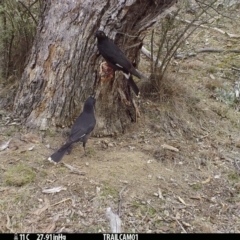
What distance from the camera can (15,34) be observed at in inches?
228

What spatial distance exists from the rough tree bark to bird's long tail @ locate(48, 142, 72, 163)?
59 cm

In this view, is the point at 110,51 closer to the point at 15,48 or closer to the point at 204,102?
the point at 15,48

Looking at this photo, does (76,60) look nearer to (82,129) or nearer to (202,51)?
(82,129)

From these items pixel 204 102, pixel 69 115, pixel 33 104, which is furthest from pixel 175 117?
pixel 33 104

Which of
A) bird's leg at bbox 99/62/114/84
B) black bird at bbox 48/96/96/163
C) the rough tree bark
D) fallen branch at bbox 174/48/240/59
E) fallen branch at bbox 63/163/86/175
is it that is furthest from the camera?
fallen branch at bbox 174/48/240/59

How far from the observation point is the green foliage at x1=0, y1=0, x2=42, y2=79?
5637 millimetres

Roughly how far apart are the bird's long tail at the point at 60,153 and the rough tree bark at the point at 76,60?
591 millimetres

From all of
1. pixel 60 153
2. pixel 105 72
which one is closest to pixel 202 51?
pixel 105 72

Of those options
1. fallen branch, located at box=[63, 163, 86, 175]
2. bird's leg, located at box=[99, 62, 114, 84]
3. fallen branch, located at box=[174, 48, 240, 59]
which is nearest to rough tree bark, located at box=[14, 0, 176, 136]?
bird's leg, located at box=[99, 62, 114, 84]

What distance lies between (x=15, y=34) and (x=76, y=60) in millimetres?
1413

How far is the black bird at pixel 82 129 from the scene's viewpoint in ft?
14.4

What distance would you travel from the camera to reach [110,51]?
455 centimetres

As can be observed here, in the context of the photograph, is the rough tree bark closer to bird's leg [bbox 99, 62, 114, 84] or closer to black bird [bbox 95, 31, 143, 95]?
bird's leg [bbox 99, 62, 114, 84]

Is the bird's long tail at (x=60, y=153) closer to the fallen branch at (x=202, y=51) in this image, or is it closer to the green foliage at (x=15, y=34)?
the green foliage at (x=15, y=34)
